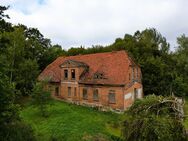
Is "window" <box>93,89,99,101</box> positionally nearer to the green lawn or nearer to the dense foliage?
the green lawn

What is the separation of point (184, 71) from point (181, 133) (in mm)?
36159

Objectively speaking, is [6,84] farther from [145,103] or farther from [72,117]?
[72,117]

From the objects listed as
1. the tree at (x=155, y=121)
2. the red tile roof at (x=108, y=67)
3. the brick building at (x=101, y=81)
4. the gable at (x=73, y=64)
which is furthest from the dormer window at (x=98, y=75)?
the tree at (x=155, y=121)

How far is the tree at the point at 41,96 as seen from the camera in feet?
94.7

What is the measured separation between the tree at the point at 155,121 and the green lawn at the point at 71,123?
7.03m

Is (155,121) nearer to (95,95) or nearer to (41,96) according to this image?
(41,96)

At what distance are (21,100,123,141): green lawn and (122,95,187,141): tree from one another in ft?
23.1

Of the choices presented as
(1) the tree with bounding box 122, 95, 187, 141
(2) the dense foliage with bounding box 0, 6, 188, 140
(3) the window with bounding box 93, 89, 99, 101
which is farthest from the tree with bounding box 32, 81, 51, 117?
(1) the tree with bounding box 122, 95, 187, 141

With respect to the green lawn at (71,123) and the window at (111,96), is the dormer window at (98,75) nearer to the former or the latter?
the window at (111,96)

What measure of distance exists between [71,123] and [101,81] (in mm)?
9915

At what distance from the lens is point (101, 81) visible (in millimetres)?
34250

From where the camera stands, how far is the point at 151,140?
47.0 ft

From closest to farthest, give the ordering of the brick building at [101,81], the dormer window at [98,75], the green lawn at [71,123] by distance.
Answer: the green lawn at [71,123] → the brick building at [101,81] → the dormer window at [98,75]

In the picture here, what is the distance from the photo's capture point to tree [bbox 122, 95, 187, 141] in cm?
1403
